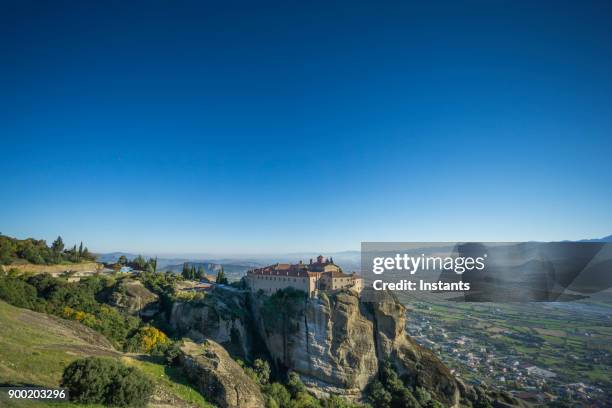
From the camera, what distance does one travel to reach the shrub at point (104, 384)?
1073 cm

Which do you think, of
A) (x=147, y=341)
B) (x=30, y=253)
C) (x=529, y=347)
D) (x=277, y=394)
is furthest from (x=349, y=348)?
(x=529, y=347)

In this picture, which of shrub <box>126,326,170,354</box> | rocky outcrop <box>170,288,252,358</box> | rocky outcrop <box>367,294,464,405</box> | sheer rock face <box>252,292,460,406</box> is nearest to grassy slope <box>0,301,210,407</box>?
shrub <box>126,326,170,354</box>

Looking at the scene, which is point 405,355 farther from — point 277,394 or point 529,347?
point 529,347

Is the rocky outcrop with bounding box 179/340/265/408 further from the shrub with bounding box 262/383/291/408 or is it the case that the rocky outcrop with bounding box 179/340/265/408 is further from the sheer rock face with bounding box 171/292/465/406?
the sheer rock face with bounding box 171/292/465/406

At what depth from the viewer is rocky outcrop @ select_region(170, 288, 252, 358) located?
38.9 meters

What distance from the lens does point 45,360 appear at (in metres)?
14.0

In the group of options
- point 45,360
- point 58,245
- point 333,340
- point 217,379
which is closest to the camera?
point 45,360

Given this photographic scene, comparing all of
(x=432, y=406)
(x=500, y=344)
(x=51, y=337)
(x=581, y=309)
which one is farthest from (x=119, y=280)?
(x=581, y=309)

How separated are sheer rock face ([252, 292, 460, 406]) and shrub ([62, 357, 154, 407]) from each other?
2992 centimetres

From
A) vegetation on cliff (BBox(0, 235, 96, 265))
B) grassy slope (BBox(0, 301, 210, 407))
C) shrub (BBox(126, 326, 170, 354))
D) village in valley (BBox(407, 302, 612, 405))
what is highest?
vegetation on cliff (BBox(0, 235, 96, 265))

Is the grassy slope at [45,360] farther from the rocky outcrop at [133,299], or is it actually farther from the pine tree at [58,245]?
the pine tree at [58,245]

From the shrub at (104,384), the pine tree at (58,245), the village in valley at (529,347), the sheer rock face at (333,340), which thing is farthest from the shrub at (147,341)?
the village in valley at (529,347)

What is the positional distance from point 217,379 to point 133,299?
97.8ft

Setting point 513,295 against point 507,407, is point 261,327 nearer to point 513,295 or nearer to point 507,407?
point 507,407
